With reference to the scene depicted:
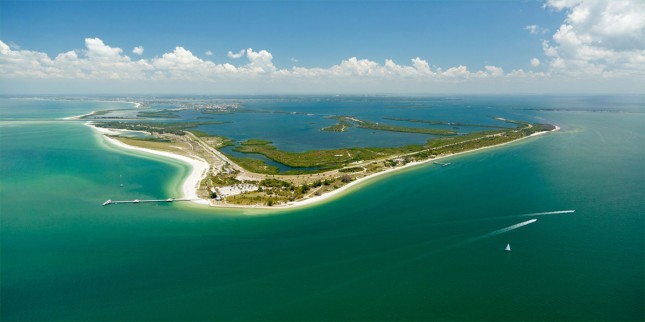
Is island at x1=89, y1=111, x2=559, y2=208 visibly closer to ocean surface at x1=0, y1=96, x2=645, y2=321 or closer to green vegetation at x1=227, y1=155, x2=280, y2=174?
green vegetation at x1=227, y1=155, x2=280, y2=174

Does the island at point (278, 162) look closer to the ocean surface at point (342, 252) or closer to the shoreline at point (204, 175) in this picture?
the shoreline at point (204, 175)

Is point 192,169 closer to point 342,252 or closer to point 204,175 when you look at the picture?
point 204,175

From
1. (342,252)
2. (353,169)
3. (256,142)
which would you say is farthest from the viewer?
(256,142)

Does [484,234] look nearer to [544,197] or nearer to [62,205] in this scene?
[544,197]

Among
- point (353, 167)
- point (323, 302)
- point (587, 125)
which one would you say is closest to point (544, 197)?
point (353, 167)

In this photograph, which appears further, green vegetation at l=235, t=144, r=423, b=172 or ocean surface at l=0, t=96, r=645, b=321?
green vegetation at l=235, t=144, r=423, b=172

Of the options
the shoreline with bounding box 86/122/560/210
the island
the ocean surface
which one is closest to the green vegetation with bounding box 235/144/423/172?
the island

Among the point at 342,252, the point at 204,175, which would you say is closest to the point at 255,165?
the point at 204,175
